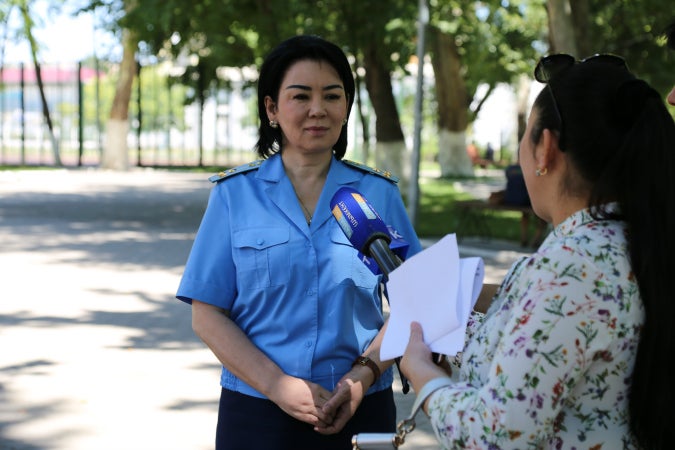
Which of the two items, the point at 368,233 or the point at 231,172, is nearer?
the point at 368,233

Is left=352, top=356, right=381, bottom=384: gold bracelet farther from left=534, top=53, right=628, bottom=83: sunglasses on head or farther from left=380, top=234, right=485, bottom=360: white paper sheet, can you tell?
left=534, top=53, right=628, bottom=83: sunglasses on head

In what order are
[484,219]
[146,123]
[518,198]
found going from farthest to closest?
[146,123], [484,219], [518,198]

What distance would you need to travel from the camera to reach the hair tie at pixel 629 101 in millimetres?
1760

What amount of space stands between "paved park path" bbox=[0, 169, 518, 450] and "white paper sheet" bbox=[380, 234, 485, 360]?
3589 mm

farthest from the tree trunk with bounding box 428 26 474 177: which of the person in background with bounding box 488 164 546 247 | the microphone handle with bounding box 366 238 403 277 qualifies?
the microphone handle with bounding box 366 238 403 277

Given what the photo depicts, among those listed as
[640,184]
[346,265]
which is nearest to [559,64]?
[640,184]

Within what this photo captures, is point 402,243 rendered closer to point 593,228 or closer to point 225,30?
point 593,228

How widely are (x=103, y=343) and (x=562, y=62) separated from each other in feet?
20.2

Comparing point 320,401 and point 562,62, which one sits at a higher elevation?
point 562,62

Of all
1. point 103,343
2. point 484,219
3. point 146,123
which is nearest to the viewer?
point 103,343

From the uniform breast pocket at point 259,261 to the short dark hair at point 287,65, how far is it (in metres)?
0.36

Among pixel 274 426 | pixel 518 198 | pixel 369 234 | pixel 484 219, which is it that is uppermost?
pixel 369 234

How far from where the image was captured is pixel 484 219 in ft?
50.9

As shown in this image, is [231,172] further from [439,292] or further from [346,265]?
[439,292]
